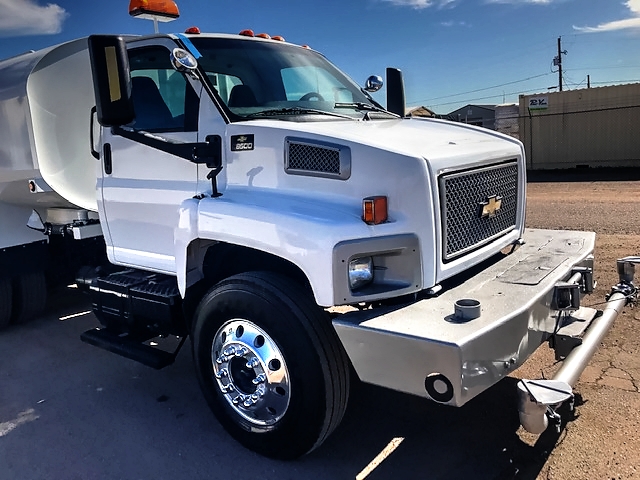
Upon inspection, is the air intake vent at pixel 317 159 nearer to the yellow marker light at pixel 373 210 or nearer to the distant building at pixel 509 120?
the yellow marker light at pixel 373 210

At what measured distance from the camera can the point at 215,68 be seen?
159 inches

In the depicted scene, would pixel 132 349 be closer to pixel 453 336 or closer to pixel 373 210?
pixel 373 210

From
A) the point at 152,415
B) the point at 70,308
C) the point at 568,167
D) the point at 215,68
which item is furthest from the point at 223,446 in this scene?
the point at 568,167

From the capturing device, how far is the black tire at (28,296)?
20.5ft

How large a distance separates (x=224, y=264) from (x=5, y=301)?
3.43 metres

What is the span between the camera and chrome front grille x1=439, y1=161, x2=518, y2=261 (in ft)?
10.8

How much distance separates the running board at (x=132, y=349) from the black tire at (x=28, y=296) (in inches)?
80.0

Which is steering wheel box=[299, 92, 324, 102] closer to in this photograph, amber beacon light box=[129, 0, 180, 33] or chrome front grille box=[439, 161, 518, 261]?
chrome front grille box=[439, 161, 518, 261]

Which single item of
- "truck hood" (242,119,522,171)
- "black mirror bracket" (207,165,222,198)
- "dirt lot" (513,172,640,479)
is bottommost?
"dirt lot" (513,172,640,479)

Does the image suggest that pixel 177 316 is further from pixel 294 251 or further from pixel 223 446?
pixel 294 251

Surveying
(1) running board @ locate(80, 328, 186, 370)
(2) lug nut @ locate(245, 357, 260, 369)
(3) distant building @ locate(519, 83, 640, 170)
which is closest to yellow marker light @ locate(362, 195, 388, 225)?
(2) lug nut @ locate(245, 357, 260, 369)

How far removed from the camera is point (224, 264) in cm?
397

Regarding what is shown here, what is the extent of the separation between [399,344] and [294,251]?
74 centimetres

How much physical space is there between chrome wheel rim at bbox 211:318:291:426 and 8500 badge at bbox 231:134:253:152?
3.37 feet
